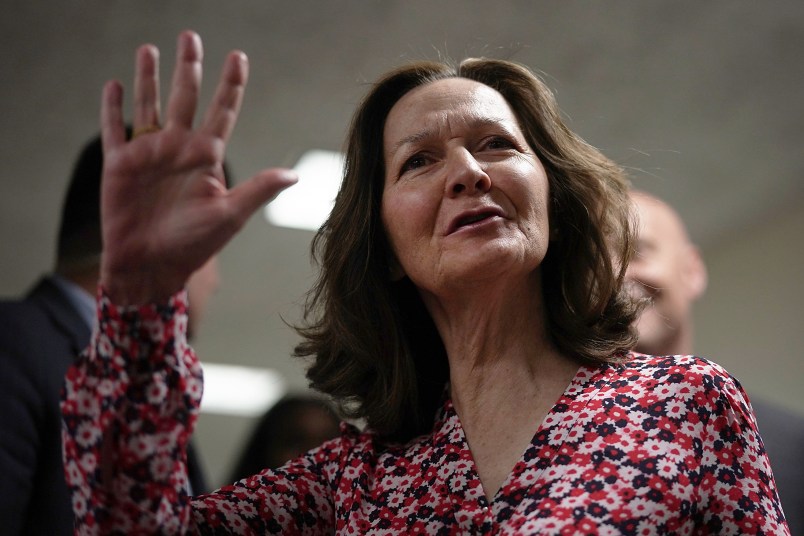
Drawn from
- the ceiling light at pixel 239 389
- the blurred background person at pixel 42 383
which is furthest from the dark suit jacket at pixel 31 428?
the ceiling light at pixel 239 389

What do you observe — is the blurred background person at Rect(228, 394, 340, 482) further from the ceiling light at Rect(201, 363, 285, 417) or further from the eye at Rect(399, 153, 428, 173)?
the ceiling light at Rect(201, 363, 285, 417)

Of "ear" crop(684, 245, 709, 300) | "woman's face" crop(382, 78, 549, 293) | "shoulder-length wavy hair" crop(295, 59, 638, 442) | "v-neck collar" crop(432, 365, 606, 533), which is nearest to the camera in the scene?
"v-neck collar" crop(432, 365, 606, 533)

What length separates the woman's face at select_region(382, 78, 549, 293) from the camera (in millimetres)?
1442

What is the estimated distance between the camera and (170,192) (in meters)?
1.22

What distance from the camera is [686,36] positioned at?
4.21 meters

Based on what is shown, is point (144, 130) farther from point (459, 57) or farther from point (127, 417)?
point (459, 57)

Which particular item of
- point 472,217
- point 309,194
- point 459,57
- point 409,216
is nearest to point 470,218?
point 472,217

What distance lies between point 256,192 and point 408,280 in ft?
1.82

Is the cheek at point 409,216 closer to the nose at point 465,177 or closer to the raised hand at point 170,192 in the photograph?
the nose at point 465,177

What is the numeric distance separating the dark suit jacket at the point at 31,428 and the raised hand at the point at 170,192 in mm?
657

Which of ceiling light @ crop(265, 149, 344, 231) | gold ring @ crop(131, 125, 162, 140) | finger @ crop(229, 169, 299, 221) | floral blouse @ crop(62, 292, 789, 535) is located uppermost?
gold ring @ crop(131, 125, 162, 140)

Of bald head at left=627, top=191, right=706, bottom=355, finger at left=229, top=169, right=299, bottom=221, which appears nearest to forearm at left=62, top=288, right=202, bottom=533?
finger at left=229, top=169, right=299, bottom=221

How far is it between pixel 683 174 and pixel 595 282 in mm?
4156

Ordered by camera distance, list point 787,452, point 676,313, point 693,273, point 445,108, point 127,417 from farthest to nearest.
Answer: point 693,273 < point 676,313 < point 787,452 < point 445,108 < point 127,417
